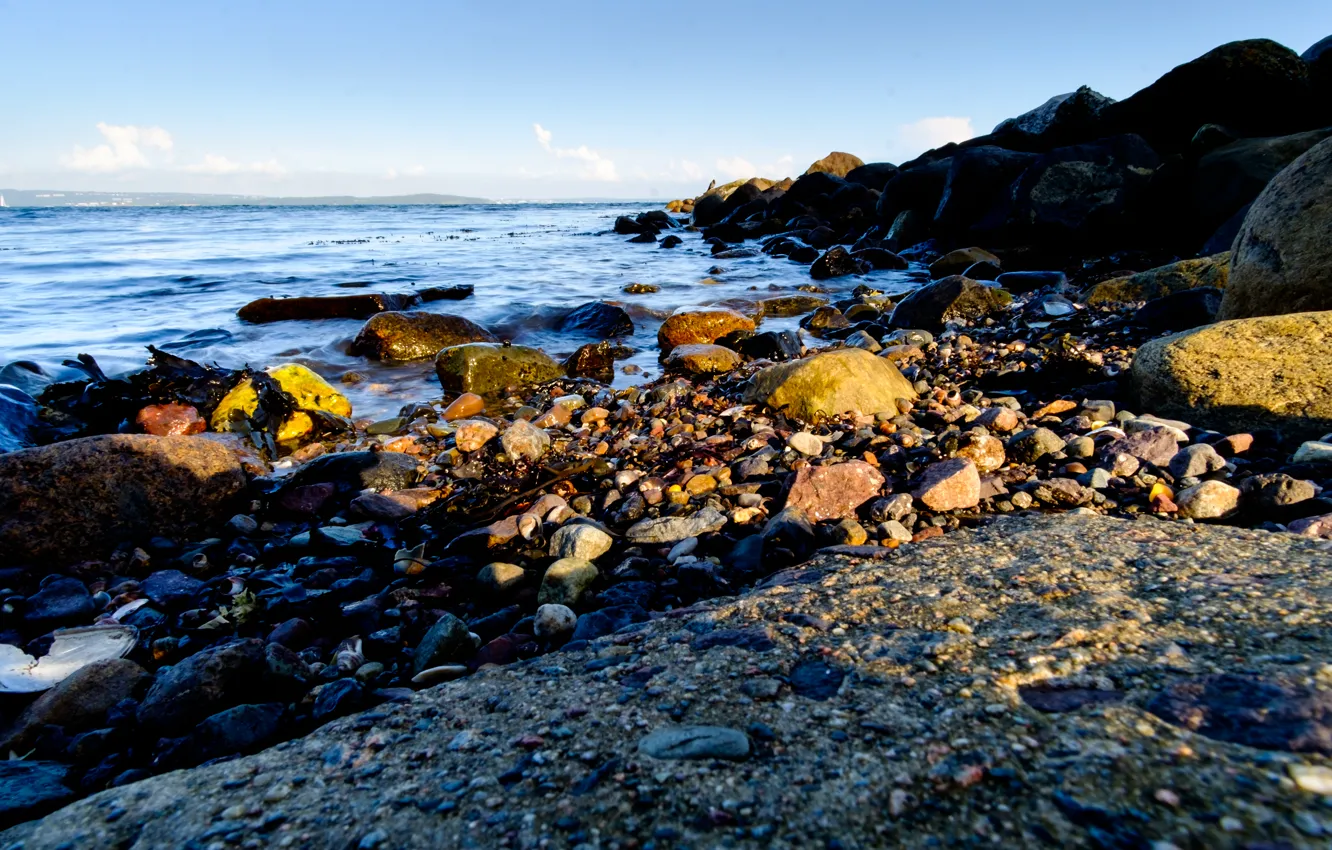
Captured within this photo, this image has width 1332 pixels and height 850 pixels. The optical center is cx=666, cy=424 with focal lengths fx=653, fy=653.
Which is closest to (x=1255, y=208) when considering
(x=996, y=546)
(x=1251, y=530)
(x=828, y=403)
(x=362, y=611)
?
(x=828, y=403)

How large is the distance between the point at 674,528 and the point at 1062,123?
1762cm

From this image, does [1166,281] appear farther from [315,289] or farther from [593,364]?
[315,289]

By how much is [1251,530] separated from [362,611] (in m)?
3.18

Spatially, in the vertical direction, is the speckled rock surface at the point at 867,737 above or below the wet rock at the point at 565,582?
above

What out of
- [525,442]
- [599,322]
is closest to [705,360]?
[525,442]

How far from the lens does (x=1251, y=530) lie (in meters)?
2.18

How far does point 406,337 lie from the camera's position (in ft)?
24.8

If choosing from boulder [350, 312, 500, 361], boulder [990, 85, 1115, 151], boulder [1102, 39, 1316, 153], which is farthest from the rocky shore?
boulder [990, 85, 1115, 151]

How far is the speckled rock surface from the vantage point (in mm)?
971

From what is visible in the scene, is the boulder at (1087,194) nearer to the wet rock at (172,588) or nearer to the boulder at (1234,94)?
the boulder at (1234,94)

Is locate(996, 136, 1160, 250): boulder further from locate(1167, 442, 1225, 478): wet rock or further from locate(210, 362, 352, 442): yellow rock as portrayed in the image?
locate(210, 362, 352, 442): yellow rock

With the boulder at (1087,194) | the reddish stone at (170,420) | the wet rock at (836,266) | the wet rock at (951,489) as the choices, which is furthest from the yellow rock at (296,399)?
the boulder at (1087,194)

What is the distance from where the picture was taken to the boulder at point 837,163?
31828 mm

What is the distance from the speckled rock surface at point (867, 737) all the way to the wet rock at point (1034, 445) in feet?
4.04
